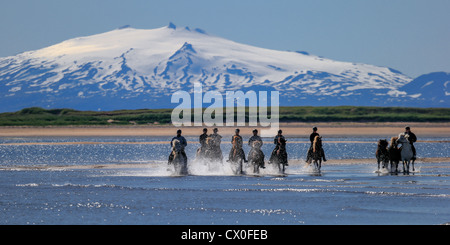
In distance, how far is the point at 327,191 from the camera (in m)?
28.7

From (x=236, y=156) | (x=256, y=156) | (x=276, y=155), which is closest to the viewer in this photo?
(x=256, y=156)

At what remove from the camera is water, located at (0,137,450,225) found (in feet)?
73.9

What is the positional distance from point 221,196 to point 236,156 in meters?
9.57

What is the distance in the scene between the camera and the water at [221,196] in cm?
2253

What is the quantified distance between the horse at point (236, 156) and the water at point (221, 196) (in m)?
0.66

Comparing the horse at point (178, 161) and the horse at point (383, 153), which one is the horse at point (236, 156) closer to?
the horse at point (178, 161)

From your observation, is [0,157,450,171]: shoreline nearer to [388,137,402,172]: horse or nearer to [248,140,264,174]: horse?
[388,137,402,172]: horse

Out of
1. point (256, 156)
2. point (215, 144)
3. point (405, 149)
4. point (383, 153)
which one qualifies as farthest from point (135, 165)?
point (405, 149)

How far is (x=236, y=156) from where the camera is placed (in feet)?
122

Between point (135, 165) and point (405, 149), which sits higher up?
point (405, 149)

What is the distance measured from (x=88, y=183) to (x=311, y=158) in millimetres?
10839

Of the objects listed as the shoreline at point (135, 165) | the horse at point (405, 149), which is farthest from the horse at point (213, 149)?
the horse at point (405, 149)

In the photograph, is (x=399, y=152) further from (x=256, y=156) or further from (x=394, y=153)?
(x=256, y=156)
